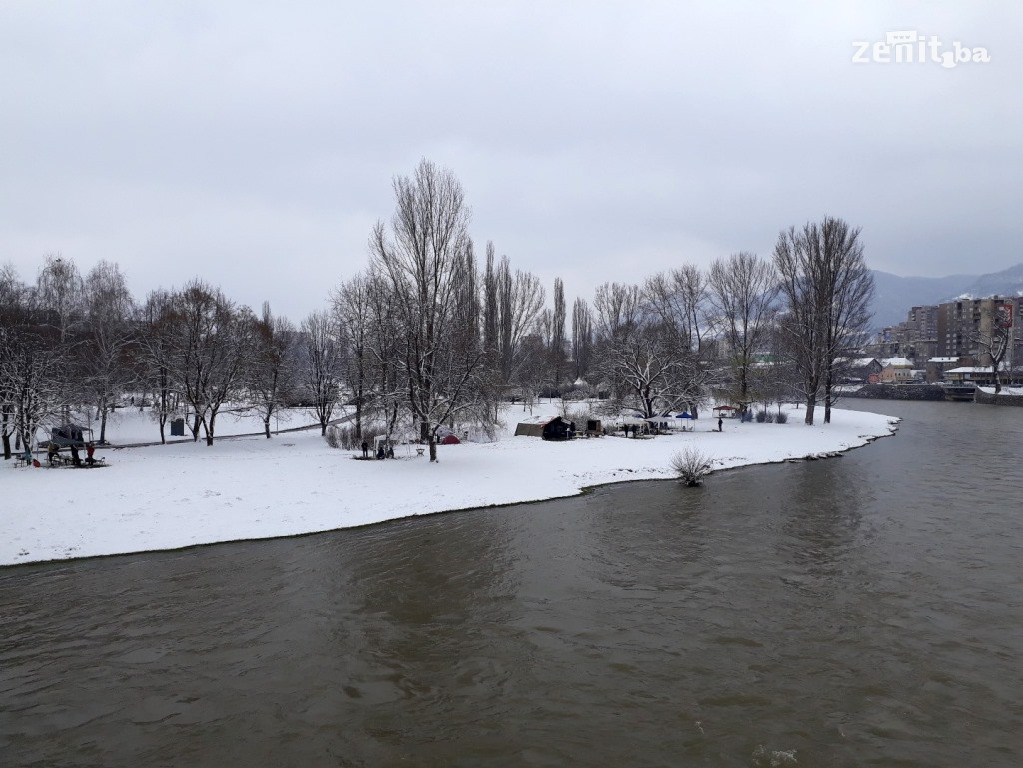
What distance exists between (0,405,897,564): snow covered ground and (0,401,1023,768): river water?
1.41 metres

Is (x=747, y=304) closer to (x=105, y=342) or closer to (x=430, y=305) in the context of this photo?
(x=430, y=305)

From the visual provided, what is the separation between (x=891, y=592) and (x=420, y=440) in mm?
23195

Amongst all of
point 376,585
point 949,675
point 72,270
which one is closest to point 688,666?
point 949,675

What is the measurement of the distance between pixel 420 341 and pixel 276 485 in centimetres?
948

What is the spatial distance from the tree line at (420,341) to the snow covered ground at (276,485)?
123 inches

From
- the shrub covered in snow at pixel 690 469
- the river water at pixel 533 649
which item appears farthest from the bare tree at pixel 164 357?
the shrub covered in snow at pixel 690 469

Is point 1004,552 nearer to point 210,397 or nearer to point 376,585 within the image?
point 376,585

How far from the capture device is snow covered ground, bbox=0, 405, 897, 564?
15.8 m

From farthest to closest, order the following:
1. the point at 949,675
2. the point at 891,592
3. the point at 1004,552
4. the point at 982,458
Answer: the point at 982,458, the point at 1004,552, the point at 891,592, the point at 949,675

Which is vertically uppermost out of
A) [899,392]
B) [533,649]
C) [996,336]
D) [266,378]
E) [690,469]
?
[996,336]

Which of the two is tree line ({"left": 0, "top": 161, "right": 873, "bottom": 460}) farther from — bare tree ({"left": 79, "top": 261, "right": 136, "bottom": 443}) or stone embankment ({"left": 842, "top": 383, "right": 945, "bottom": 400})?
stone embankment ({"left": 842, "top": 383, "right": 945, "bottom": 400})

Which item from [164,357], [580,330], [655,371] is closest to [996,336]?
[580,330]

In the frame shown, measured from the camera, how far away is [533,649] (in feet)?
31.7

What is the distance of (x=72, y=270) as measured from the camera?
1996 inches
